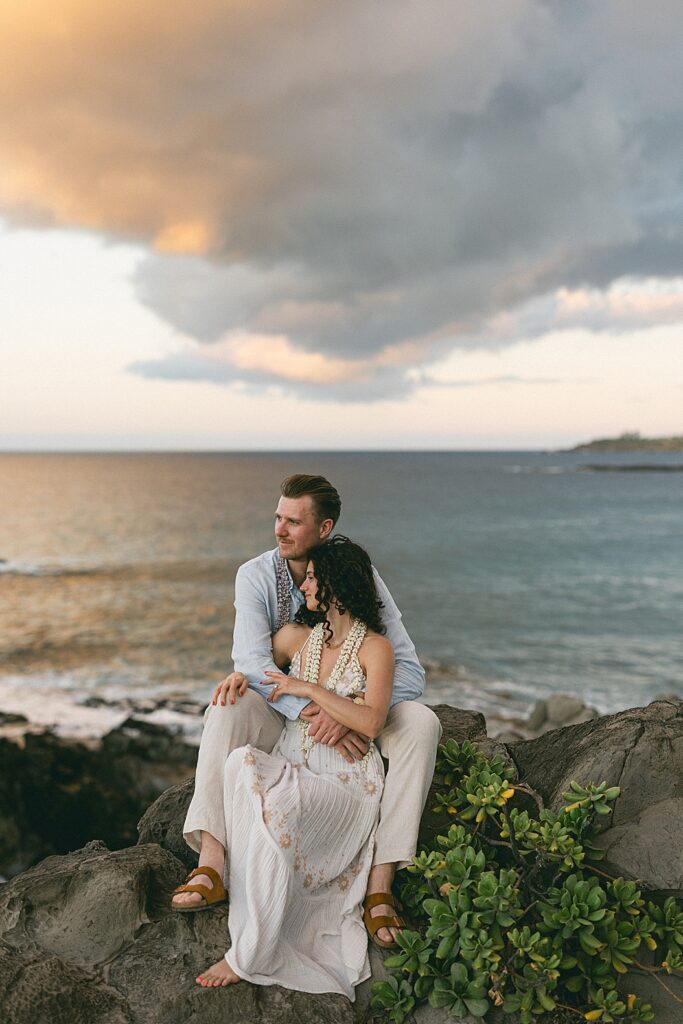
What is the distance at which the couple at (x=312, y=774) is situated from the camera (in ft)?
12.7

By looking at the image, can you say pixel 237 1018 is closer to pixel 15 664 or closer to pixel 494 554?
pixel 15 664

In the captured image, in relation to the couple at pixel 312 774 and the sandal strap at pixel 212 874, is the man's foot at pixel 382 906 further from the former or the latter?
the sandal strap at pixel 212 874

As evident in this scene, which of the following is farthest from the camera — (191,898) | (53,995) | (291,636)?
(291,636)

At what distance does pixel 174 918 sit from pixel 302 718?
49.3 inches

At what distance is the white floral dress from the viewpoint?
3.79m

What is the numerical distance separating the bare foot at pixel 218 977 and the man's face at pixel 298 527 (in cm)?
230

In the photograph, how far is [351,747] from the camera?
14.1 ft

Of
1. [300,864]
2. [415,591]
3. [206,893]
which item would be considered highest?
[300,864]

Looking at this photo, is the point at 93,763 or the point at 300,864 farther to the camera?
the point at 93,763

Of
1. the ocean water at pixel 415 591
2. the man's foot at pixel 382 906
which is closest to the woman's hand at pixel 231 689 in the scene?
the man's foot at pixel 382 906

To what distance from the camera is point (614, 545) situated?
166ft

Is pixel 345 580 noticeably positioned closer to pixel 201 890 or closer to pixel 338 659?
pixel 338 659

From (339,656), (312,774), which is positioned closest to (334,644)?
(339,656)

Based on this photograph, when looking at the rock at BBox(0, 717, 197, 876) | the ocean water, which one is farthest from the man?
the ocean water
